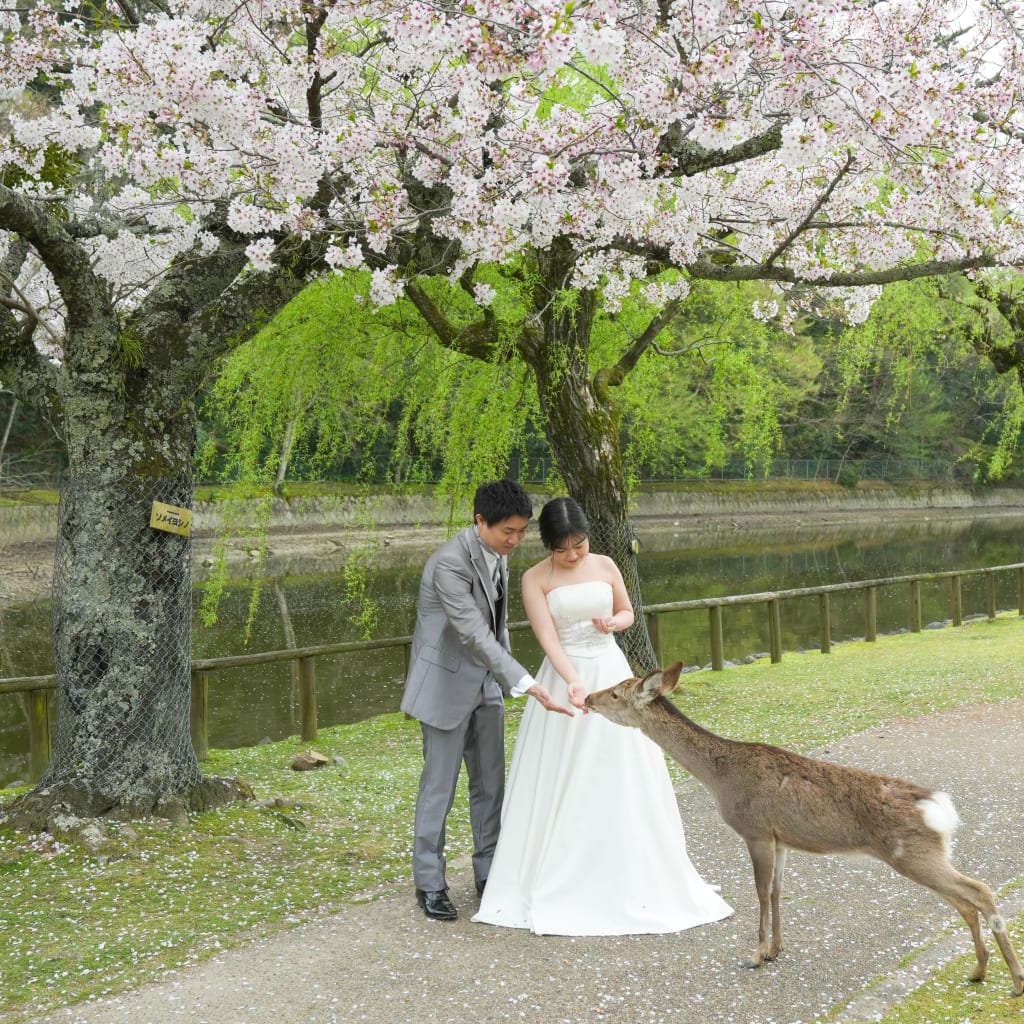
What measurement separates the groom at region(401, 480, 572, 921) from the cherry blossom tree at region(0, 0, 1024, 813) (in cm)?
197

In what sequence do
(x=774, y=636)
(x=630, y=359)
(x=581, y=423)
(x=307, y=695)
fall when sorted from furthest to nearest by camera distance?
(x=774, y=636) < (x=630, y=359) < (x=581, y=423) < (x=307, y=695)

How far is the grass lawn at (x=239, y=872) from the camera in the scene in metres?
4.18

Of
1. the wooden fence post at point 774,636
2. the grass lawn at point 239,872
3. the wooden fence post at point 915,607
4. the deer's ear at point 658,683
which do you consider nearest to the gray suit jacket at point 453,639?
the deer's ear at point 658,683

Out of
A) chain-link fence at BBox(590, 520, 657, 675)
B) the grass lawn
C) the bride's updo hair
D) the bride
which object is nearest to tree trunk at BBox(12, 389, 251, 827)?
the grass lawn

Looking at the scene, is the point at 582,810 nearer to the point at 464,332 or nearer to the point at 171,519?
the point at 171,519

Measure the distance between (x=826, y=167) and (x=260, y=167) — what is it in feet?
13.6

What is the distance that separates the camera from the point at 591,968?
4.10 meters

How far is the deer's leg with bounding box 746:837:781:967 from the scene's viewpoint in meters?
4.08

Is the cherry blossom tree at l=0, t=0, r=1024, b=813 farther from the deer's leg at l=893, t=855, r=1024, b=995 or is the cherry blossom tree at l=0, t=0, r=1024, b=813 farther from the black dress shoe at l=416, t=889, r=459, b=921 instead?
the deer's leg at l=893, t=855, r=1024, b=995

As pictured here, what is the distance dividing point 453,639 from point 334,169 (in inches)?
136

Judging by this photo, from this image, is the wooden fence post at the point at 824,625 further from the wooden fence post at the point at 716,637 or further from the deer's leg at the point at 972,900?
the deer's leg at the point at 972,900

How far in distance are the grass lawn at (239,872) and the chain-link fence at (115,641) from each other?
0.37m

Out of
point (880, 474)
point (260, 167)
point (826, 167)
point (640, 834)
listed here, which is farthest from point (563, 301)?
point (880, 474)

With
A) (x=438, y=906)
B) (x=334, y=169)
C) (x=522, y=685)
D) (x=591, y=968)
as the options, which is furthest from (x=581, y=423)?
(x=591, y=968)
